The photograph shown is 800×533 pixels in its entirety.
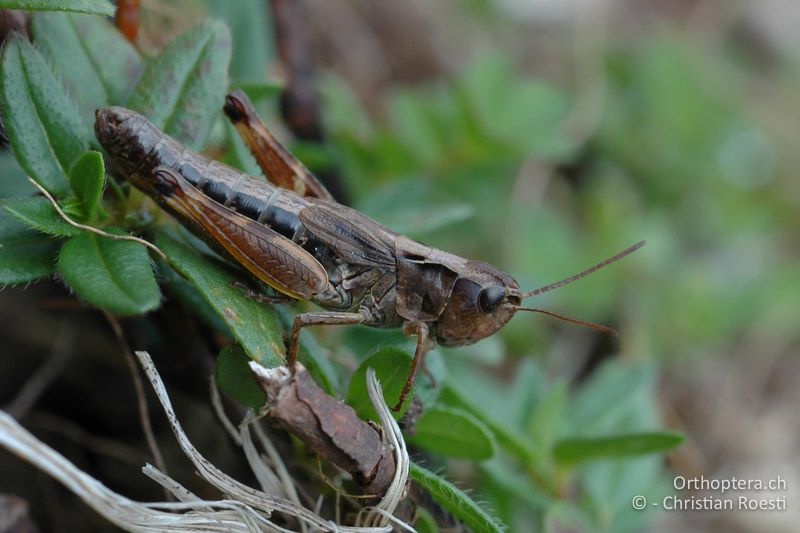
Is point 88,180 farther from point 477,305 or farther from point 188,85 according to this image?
point 477,305

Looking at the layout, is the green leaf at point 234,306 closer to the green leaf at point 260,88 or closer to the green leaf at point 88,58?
the green leaf at point 88,58

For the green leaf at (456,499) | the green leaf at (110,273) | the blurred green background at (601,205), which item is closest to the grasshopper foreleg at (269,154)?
the blurred green background at (601,205)

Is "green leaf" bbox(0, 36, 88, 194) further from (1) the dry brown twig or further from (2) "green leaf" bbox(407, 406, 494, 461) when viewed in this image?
(2) "green leaf" bbox(407, 406, 494, 461)

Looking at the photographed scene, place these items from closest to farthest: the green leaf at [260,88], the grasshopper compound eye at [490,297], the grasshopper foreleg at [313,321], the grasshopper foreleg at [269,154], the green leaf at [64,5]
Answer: the green leaf at [64,5], the grasshopper foreleg at [313,321], the grasshopper compound eye at [490,297], the grasshopper foreleg at [269,154], the green leaf at [260,88]

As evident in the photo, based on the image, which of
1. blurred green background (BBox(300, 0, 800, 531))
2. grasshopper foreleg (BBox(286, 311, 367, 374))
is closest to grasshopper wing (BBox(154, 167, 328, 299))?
grasshopper foreleg (BBox(286, 311, 367, 374))

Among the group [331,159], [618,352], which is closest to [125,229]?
[331,159]

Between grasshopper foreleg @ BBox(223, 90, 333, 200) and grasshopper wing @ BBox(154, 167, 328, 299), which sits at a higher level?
grasshopper foreleg @ BBox(223, 90, 333, 200)

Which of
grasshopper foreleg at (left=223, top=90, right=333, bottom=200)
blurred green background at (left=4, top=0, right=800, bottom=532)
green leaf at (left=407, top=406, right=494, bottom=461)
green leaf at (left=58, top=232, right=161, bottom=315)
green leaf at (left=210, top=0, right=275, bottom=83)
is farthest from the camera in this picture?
green leaf at (left=210, top=0, right=275, bottom=83)
